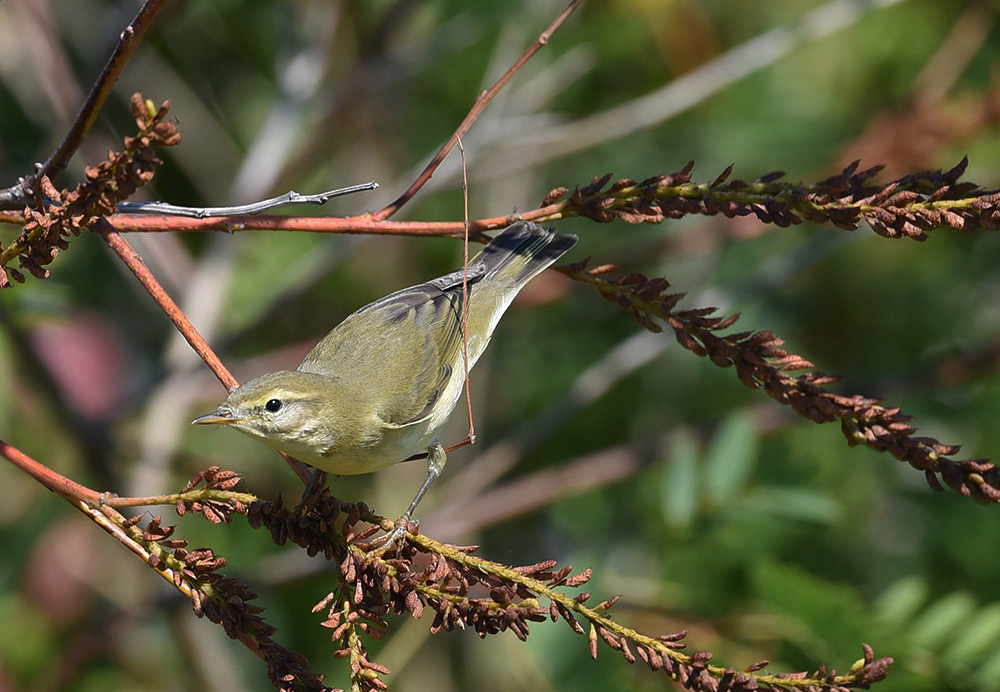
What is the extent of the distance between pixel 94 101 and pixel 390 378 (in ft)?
4.92

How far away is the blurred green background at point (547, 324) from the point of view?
359 cm

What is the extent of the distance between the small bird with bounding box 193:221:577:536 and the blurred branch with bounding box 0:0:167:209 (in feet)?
2.62

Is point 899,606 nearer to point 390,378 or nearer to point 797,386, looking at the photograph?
point 797,386

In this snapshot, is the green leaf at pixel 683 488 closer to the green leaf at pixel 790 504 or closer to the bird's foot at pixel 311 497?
the green leaf at pixel 790 504

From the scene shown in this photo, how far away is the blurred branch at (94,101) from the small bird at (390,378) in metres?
0.80

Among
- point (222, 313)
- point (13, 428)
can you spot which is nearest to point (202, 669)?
point (13, 428)

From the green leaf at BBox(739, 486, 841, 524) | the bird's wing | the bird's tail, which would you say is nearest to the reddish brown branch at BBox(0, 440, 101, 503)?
the bird's wing

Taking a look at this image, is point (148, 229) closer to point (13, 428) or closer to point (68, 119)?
point (68, 119)

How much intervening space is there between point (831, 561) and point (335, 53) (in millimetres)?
3544

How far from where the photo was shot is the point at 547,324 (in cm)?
507

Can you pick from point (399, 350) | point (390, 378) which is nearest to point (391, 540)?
point (390, 378)

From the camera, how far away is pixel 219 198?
196 inches

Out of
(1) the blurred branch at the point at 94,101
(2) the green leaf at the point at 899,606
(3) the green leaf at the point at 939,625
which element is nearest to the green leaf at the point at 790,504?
(2) the green leaf at the point at 899,606

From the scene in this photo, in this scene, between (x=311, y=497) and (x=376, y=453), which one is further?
(x=376, y=453)
